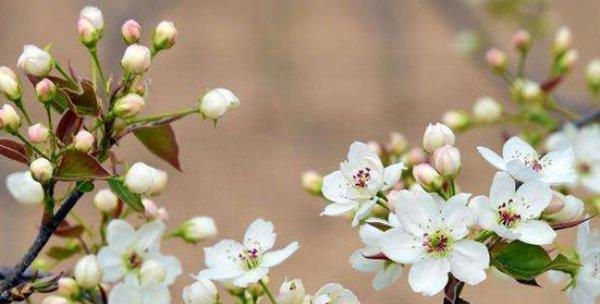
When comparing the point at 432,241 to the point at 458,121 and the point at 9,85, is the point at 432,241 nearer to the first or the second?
the point at 9,85

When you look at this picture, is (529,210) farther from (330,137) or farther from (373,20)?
(373,20)

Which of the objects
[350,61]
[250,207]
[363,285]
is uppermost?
[350,61]

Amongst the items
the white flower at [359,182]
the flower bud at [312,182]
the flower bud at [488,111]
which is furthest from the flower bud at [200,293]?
the flower bud at [488,111]

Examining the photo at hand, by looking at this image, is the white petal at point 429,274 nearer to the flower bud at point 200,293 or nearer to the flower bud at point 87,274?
the flower bud at point 200,293

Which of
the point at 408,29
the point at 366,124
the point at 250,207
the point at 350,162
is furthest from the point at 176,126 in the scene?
the point at 350,162

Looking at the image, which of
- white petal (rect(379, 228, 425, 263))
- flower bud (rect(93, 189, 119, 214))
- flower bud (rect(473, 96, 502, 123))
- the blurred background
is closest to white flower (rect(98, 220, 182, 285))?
flower bud (rect(93, 189, 119, 214))

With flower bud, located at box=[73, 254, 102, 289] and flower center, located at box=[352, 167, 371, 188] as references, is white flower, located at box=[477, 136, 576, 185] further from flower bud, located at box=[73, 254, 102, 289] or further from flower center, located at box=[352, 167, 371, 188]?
flower bud, located at box=[73, 254, 102, 289]
